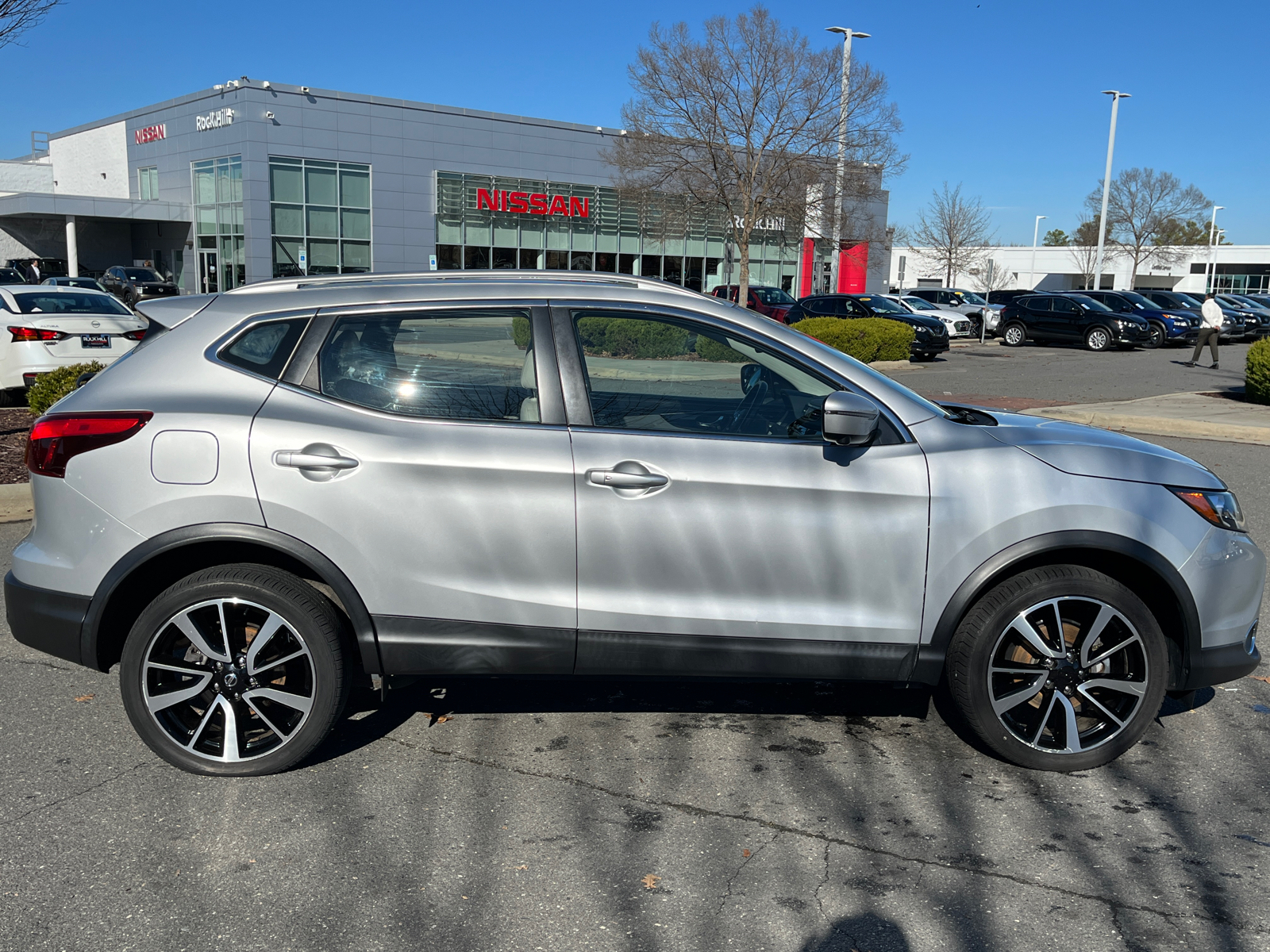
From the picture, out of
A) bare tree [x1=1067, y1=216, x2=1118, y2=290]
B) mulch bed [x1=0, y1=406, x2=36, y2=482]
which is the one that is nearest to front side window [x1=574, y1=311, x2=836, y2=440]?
mulch bed [x1=0, y1=406, x2=36, y2=482]

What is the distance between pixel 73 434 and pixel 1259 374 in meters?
17.4

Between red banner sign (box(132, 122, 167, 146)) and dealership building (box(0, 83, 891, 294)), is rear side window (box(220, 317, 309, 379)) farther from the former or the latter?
red banner sign (box(132, 122, 167, 146))

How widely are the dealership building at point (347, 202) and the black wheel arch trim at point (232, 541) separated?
112 ft

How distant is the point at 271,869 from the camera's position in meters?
3.24

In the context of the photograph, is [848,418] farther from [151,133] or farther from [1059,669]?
[151,133]

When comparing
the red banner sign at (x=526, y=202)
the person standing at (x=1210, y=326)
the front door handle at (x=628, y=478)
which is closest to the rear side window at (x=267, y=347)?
the front door handle at (x=628, y=478)

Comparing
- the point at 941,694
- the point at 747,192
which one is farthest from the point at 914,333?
the point at 941,694

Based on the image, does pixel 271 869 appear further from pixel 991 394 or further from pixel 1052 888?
pixel 991 394

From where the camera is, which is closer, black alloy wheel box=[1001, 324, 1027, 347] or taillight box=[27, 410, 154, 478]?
taillight box=[27, 410, 154, 478]

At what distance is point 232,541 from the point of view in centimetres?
367

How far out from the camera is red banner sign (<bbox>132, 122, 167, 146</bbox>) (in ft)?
159

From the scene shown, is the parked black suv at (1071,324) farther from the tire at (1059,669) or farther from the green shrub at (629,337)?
the green shrub at (629,337)

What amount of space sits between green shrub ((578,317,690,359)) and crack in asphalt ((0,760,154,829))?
229cm

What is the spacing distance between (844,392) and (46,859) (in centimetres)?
296
